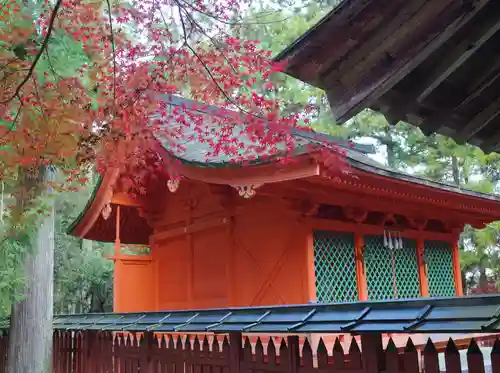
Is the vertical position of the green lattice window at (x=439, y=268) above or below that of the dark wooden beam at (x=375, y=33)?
below

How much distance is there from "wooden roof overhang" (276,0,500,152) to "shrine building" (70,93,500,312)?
2.61 m

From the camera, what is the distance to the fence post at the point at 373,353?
9.29 feet

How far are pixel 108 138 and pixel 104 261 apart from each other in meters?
14.8

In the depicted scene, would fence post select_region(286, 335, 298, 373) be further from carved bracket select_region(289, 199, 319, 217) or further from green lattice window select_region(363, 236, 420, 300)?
green lattice window select_region(363, 236, 420, 300)

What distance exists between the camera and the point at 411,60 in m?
2.90

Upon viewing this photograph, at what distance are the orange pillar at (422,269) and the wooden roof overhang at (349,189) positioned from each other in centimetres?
58

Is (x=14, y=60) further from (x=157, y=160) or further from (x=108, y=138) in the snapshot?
(x=157, y=160)

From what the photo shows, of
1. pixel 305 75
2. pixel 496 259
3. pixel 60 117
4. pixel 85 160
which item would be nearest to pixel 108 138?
pixel 85 160

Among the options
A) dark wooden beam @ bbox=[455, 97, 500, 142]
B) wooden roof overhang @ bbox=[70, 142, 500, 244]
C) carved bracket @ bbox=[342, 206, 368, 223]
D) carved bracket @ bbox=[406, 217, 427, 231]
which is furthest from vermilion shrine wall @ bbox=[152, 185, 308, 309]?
dark wooden beam @ bbox=[455, 97, 500, 142]

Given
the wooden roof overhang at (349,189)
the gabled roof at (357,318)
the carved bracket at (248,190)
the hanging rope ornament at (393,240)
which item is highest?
the wooden roof overhang at (349,189)

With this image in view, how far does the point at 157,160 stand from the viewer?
9.29 metres

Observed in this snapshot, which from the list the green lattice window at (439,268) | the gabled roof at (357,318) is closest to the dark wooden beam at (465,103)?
the gabled roof at (357,318)

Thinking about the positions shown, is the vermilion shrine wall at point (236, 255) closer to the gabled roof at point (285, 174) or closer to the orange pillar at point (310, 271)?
the orange pillar at point (310, 271)

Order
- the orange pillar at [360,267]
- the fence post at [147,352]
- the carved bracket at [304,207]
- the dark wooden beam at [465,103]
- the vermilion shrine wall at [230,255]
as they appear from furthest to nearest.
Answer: the orange pillar at [360,267]
the vermilion shrine wall at [230,255]
the carved bracket at [304,207]
the fence post at [147,352]
the dark wooden beam at [465,103]
